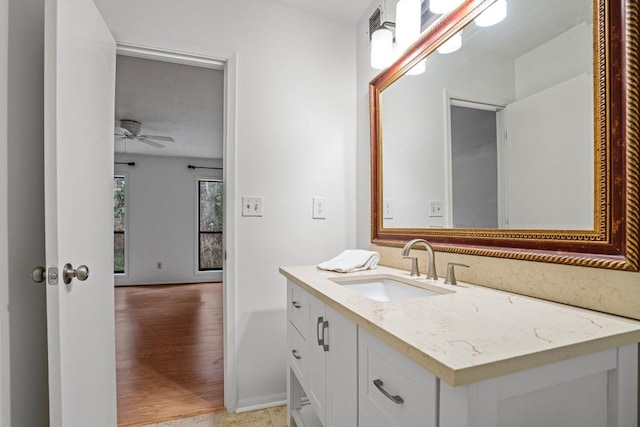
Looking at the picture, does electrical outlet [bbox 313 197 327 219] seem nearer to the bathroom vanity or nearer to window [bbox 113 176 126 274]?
the bathroom vanity

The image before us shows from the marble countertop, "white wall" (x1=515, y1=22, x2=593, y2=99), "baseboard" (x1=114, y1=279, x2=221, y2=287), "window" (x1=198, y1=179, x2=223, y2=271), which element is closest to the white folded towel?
the marble countertop

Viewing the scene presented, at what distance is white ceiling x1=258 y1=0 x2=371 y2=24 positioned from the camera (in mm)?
1831

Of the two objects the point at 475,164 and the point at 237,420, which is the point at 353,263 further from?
the point at 237,420

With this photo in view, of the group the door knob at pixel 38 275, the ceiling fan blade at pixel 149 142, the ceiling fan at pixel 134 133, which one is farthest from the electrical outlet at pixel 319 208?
the ceiling fan blade at pixel 149 142

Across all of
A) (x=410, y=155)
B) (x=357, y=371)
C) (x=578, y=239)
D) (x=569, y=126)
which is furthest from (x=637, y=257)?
(x=410, y=155)

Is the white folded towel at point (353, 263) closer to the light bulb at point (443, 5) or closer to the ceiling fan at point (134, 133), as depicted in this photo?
the light bulb at point (443, 5)

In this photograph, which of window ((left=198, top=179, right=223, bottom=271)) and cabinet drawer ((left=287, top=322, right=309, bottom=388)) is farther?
window ((left=198, top=179, right=223, bottom=271))

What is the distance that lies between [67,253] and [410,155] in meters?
1.46

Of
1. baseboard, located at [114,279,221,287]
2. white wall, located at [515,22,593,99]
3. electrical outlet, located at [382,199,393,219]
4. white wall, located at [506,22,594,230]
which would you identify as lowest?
baseboard, located at [114,279,221,287]

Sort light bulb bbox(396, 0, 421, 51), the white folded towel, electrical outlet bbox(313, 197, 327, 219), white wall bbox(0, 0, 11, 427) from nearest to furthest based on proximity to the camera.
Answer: white wall bbox(0, 0, 11, 427)
light bulb bbox(396, 0, 421, 51)
the white folded towel
electrical outlet bbox(313, 197, 327, 219)

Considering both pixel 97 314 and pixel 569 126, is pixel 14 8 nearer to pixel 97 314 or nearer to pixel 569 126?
pixel 97 314

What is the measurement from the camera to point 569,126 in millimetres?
847

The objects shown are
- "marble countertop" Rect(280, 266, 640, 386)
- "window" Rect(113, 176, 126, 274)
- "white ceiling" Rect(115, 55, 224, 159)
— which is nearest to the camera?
"marble countertop" Rect(280, 266, 640, 386)

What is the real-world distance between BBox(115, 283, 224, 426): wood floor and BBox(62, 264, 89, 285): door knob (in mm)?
1041
